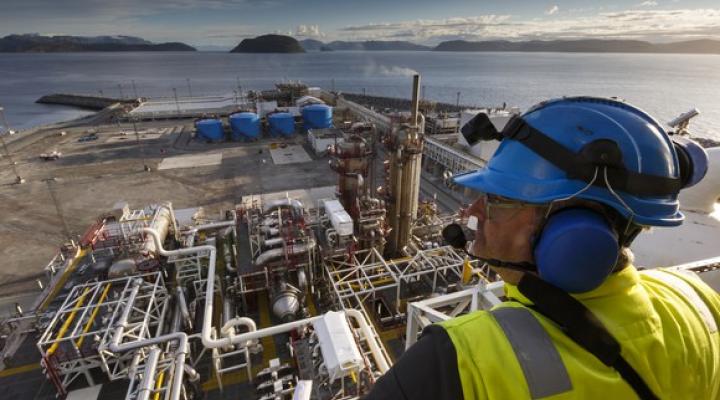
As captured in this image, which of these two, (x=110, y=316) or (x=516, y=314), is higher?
(x=516, y=314)

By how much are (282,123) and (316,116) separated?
581 cm

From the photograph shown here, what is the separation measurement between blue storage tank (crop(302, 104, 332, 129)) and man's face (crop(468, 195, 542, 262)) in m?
56.7

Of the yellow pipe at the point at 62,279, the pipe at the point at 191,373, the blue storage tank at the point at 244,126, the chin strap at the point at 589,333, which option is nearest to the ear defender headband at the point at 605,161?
the chin strap at the point at 589,333

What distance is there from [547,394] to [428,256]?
660 inches

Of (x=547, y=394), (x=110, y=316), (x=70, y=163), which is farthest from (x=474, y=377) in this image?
(x=70, y=163)

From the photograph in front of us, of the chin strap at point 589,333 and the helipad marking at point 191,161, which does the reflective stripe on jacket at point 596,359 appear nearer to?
the chin strap at point 589,333

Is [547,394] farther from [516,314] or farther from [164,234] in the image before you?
[164,234]

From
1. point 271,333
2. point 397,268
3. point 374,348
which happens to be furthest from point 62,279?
point 374,348

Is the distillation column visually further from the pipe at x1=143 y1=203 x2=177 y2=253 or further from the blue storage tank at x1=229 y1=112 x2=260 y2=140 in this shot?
the blue storage tank at x1=229 y1=112 x2=260 y2=140

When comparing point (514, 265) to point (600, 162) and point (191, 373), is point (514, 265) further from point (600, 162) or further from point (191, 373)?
point (191, 373)

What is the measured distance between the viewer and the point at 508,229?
2.33 m

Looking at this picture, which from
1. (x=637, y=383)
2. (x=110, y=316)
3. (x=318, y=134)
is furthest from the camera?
(x=318, y=134)

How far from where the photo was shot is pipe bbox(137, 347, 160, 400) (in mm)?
9492

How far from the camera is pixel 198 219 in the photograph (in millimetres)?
25516
